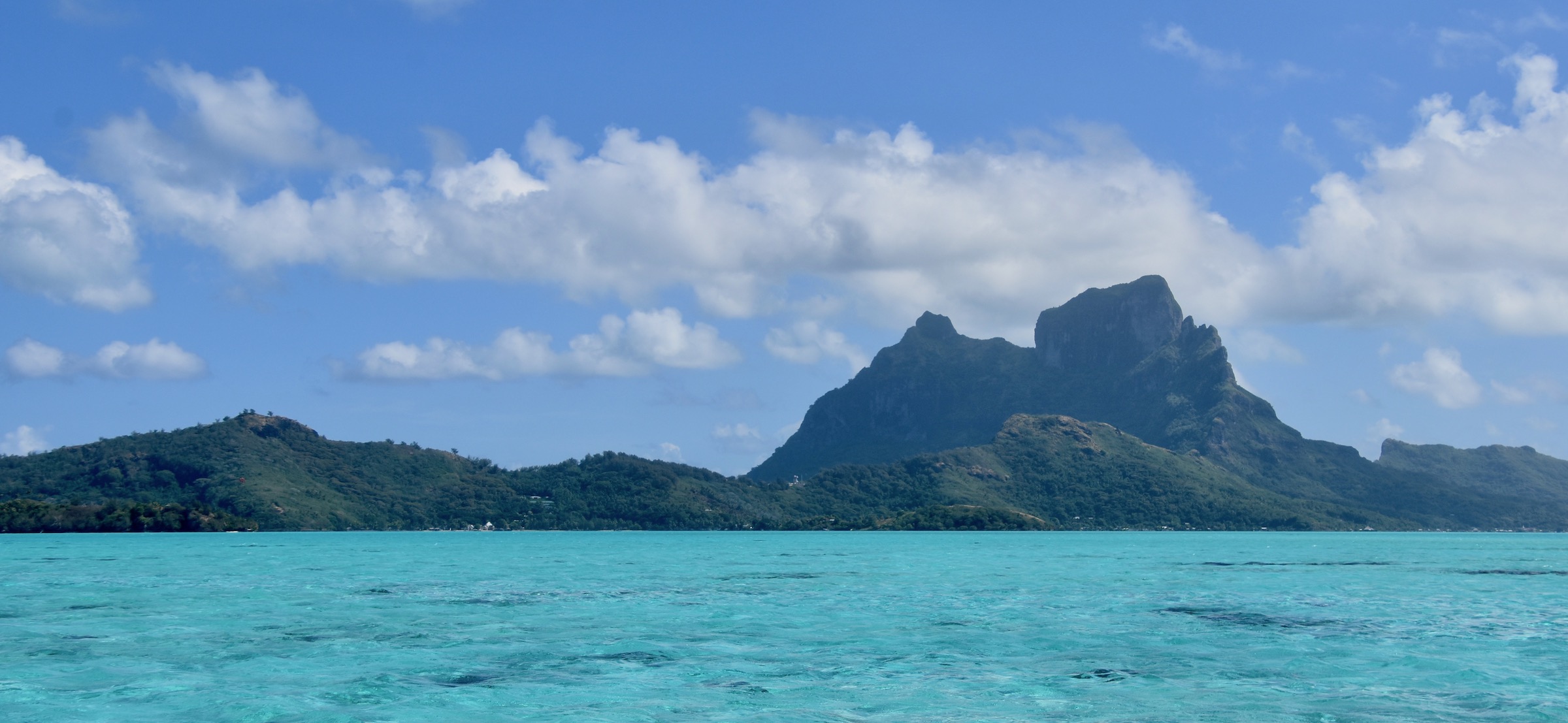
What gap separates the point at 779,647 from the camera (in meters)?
34.4

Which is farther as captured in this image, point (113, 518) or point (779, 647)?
point (113, 518)

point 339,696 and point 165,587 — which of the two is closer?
point 339,696

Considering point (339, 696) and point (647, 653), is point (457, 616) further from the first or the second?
point (339, 696)

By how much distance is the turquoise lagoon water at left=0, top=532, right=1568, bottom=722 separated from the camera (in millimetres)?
25156

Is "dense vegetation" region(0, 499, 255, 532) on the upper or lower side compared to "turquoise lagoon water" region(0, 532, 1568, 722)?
upper

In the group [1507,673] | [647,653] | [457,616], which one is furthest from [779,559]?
[1507,673]

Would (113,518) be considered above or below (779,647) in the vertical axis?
above

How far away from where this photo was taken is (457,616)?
4253 cm

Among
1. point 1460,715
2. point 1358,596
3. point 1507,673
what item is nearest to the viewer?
point 1460,715

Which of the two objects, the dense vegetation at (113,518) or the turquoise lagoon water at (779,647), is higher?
the dense vegetation at (113,518)

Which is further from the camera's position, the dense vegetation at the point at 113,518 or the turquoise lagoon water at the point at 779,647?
→ the dense vegetation at the point at 113,518

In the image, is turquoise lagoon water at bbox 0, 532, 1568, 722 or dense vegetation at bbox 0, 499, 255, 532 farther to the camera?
dense vegetation at bbox 0, 499, 255, 532

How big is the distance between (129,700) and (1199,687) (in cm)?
2440

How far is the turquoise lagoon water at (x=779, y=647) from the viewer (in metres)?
25.2
